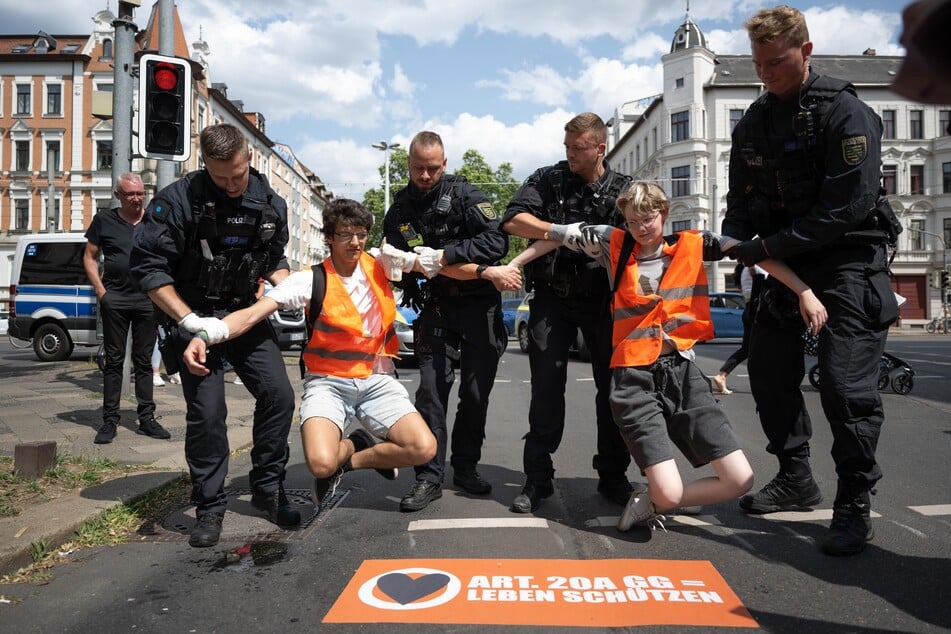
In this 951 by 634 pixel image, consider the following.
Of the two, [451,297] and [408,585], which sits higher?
[451,297]

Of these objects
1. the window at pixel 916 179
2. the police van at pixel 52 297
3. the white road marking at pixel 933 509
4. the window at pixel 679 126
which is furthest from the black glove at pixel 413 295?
the window at pixel 916 179

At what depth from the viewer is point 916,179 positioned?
4947 cm

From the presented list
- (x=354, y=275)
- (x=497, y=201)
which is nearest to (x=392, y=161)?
(x=497, y=201)

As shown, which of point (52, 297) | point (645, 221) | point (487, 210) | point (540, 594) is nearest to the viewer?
point (540, 594)

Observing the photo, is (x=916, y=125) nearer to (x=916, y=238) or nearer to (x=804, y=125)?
(x=916, y=238)

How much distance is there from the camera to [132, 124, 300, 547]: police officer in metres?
3.93

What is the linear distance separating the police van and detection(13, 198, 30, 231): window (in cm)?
4037

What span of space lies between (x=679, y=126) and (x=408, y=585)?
172ft

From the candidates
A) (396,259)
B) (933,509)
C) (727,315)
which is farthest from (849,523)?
(727,315)

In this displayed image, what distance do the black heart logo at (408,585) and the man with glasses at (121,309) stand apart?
3.78 metres

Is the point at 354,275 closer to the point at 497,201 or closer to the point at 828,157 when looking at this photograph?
the point at 828,157

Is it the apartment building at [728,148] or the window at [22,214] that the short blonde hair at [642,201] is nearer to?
the apartment building at [728,148]

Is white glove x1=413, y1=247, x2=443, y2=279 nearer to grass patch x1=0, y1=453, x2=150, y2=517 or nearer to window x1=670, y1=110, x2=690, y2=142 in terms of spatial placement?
grass patch x1=0, y1=453, x2=150, y2=517

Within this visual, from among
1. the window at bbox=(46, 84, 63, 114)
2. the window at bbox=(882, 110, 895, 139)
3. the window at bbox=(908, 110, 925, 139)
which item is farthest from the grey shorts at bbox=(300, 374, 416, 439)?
the window at bbox=(46, 84, 63, 114)
